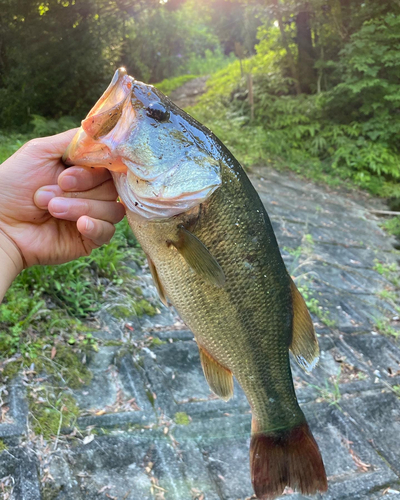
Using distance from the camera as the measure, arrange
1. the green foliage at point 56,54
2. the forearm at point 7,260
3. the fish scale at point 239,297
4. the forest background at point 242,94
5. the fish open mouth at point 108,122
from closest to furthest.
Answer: the fish open mouth at point 108,122
the fish scale at point 239,297
the forearm at point 7,260
the forest background at point 242,94
the green foliage at point 56,54

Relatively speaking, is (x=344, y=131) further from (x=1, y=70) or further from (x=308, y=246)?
(x=1, y=70)

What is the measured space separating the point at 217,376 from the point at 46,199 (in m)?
1.08

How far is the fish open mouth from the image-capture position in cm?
142

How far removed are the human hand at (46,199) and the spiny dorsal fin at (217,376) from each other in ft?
2.34

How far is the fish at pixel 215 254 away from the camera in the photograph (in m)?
1.48

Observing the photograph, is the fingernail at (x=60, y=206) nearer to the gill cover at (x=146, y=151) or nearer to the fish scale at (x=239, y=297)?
the gill cover at (x=146, y=151)

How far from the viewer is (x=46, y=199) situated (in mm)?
1728

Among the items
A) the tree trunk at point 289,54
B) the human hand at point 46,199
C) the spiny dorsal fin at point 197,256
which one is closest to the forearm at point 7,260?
the human hand at point 46,199

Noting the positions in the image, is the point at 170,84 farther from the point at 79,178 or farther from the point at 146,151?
the point at 146,151

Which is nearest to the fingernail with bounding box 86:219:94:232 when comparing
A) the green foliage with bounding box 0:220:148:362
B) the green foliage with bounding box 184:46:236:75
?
the green foliage with bounding box 0:220:148:362

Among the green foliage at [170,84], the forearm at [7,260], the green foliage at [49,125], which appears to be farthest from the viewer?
the green foliage at [170,84]

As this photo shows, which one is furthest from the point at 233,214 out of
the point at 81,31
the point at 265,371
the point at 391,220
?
the point at 81,31

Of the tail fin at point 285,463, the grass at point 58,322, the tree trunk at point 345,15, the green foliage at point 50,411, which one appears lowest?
the green foliage at point 50,411

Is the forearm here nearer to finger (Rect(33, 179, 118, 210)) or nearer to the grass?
finger (Rect(33, 179, 118, 210))
